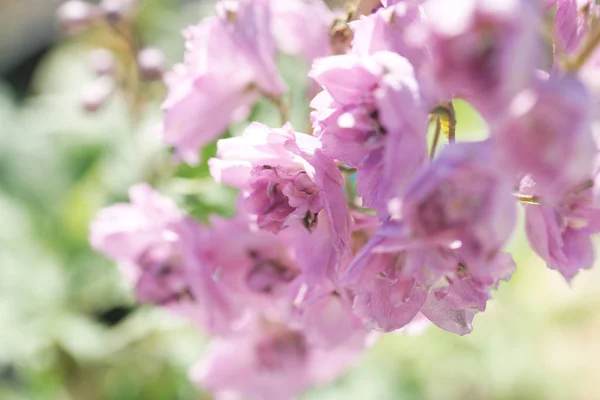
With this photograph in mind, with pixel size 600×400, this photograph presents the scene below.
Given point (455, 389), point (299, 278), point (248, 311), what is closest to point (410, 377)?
point (455, 389)

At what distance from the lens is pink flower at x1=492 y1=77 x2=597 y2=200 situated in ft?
1.09

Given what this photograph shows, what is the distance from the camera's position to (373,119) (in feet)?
1.59

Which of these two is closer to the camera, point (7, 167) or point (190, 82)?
point (190, 82)

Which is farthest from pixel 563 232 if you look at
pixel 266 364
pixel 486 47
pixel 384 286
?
pixel 266 364

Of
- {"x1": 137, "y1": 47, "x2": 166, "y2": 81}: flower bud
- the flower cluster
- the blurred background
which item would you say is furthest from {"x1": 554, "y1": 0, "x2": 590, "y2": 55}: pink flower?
{"x1": 137, "y1": 47, "x2": 166, "y2": 81}: flower bud

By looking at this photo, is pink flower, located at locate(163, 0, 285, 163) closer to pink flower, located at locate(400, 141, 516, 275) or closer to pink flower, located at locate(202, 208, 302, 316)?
pink flower, located at locate(202, 208, 302, 316)

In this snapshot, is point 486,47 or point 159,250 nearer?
point 486,47

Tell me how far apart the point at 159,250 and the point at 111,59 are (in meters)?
0.51

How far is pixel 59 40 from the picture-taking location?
6.96 ft

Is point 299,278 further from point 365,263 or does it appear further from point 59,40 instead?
point 59,40

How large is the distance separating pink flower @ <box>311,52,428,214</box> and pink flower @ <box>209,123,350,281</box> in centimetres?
2

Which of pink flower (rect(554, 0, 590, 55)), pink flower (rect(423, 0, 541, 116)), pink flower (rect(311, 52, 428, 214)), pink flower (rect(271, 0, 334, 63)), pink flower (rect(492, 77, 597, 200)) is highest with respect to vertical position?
pink flower (rect(423, 0, 541, 116))

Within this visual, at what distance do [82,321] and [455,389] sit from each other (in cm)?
79

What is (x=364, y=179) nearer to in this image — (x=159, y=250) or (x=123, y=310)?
(x=159, y=250)
